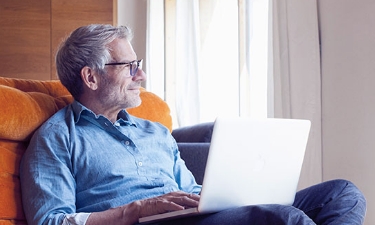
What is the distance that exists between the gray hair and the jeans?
63 cm

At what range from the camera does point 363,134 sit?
8.64 ft

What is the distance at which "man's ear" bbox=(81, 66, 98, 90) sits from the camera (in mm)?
1913

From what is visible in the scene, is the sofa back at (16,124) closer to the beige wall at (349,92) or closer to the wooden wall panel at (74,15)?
the beige wall at (349,92)

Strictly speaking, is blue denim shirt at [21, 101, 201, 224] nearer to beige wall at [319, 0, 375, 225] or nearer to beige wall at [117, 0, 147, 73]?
beige wall at [319, 0, 375, 225]

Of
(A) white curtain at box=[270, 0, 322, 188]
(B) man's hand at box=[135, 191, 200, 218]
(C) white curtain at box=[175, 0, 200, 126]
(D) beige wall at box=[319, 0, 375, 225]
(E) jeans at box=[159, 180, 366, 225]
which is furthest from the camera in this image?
(C) white curtain at box=[175, 0, 200, 126]

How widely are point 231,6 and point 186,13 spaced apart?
0.49 meters

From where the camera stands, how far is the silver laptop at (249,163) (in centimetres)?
142

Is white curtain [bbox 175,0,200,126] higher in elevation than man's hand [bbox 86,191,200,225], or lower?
higher

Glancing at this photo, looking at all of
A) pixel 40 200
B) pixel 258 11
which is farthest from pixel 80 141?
pixel 258 11

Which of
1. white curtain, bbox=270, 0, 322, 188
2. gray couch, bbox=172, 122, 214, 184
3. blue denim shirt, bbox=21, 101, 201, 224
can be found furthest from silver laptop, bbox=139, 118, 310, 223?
white curtain, bbox=270, 0, 322, 188

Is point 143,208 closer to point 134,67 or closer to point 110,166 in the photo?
point 110,166

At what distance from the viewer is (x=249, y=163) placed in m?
1.48

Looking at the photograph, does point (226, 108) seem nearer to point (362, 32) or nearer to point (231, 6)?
point (231, 6)

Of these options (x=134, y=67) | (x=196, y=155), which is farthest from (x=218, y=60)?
(x=134, y=67)
